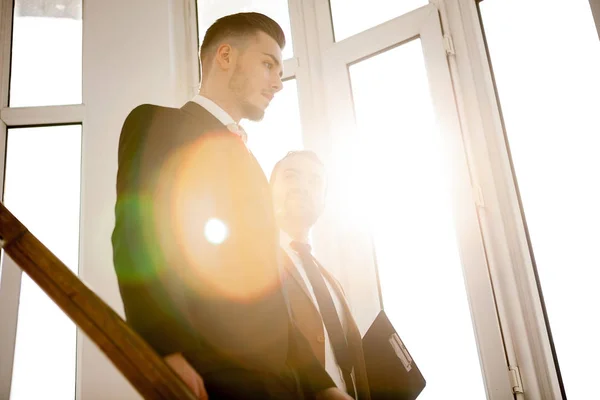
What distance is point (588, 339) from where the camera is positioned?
1.82m

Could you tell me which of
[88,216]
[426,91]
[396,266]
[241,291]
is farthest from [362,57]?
[241,291]

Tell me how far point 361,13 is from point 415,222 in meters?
1.19

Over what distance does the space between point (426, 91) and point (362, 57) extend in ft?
1.32

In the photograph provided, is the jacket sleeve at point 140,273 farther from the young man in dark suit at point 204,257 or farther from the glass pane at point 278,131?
the glass pane at point 278,131

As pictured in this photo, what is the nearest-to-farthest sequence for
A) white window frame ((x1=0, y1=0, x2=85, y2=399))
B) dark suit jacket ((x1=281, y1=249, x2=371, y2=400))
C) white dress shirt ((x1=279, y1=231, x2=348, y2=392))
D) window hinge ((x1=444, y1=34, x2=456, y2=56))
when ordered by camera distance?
dark suit jacket ((x1=281, y1=249, x2=371, y2=400)), white dress shirt ((x1=279, y1=231, x2=348, y2=392)), window hinge ((x1=444, y1=34, x2=456, y2=56)), white window frame ((x1=0, y1=0, x2=85, y2=399))

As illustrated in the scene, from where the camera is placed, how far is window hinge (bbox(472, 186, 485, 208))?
2.00m

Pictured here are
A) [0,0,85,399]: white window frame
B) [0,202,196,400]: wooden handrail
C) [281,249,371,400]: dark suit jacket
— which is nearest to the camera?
[0,202,196,400]: wooden handrail

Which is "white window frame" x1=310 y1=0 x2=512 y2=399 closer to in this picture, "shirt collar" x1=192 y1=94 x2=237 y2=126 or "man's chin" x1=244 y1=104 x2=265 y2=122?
"man's chin" x1=244 y1=104 x2=265 y2=122

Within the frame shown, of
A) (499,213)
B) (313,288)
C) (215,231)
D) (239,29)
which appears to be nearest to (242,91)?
(239,29)

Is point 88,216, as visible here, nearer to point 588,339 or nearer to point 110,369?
point 110,369

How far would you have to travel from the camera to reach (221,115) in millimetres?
1165

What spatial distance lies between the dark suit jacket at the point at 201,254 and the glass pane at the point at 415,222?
118cm

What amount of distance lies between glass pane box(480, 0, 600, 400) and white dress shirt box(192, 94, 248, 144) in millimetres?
1398

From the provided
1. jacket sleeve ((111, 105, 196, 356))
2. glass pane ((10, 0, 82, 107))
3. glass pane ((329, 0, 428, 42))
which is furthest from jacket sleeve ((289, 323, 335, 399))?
glass pane ((10, 0, 82, 107))
